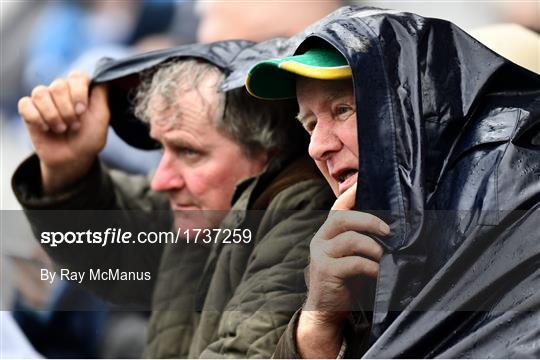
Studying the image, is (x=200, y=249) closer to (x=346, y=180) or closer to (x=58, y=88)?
(x=58, y=88)

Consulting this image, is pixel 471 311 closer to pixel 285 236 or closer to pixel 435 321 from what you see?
pixel 435 321

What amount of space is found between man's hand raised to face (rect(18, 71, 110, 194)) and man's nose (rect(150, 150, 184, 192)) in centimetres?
20

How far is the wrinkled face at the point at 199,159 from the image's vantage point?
2611mm

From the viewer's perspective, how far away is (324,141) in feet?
6.46

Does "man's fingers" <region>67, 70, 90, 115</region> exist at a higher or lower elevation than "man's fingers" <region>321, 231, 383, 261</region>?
lower

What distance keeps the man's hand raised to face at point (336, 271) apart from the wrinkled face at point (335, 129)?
0.08 meters

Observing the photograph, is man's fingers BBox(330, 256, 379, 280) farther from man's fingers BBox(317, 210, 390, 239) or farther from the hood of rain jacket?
the hood of rain jacket

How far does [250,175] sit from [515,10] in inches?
34.5

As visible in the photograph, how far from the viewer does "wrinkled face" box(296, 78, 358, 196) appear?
1.94 meters

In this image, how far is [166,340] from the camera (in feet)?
8.77

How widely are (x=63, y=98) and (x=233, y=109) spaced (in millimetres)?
407

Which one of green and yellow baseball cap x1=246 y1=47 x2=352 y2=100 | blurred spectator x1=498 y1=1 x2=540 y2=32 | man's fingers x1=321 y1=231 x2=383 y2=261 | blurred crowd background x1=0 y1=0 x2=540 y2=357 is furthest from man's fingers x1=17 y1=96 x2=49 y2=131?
blurred spectator x1=498 y1=1 x2=540 y2=32

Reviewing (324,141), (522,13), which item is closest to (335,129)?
(324,141)

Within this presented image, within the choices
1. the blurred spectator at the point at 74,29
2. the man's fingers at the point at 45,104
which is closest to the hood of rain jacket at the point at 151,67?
the man's fingers at the point at 45,104
